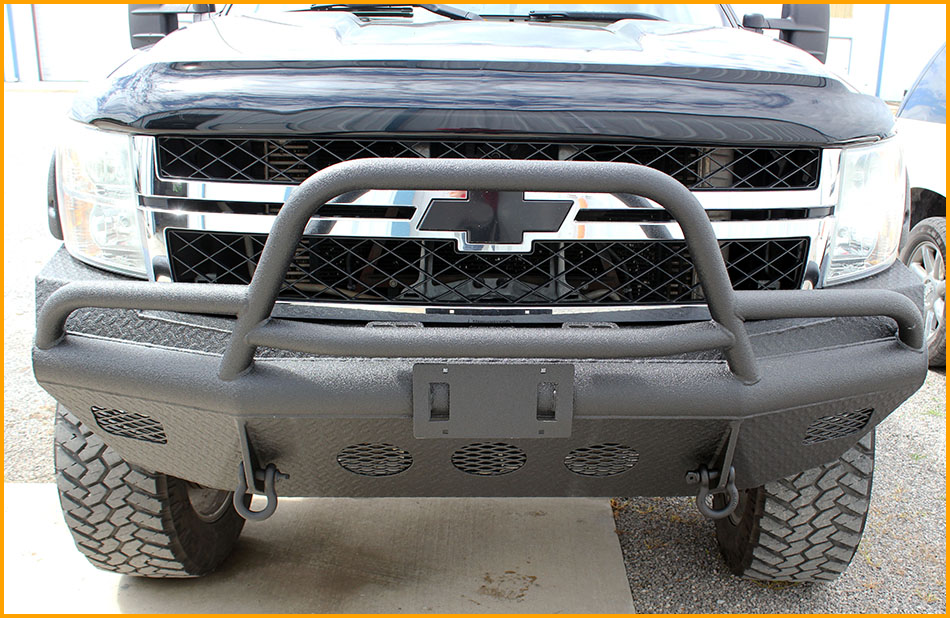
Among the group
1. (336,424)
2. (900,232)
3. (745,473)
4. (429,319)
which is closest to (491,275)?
(429,319)

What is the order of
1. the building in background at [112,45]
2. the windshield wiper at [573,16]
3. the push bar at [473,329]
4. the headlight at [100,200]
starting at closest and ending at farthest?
the push bar at [473,329] < the headlight at [100,200] < the windshield wiper at [573,16] < the building in background at [112,45]

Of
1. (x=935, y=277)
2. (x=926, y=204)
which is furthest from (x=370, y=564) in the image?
(x=926, y=204)

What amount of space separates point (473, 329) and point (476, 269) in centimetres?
28

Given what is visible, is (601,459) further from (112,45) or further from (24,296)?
(112,45)

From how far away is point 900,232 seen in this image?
1998 millimetres

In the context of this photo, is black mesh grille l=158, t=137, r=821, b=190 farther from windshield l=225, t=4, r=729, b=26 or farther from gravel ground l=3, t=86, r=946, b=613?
windshield l=225, t=4, r=729, b=26

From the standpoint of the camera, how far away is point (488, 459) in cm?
174

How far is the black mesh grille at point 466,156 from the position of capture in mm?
1690

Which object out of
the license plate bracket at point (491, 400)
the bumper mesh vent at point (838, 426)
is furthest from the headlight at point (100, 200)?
the bumper mesh vent at point (838, 426)

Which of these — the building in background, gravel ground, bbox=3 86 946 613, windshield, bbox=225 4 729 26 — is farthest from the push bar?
the building in background

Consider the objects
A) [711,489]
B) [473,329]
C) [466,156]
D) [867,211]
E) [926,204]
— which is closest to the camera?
[473,329]

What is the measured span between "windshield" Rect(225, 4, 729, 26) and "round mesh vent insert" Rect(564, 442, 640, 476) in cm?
152

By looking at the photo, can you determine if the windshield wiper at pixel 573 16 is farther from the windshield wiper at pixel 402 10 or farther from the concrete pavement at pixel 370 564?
the concrete pavement at pixel 370 564

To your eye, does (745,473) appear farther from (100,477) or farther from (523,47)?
(100,477)
